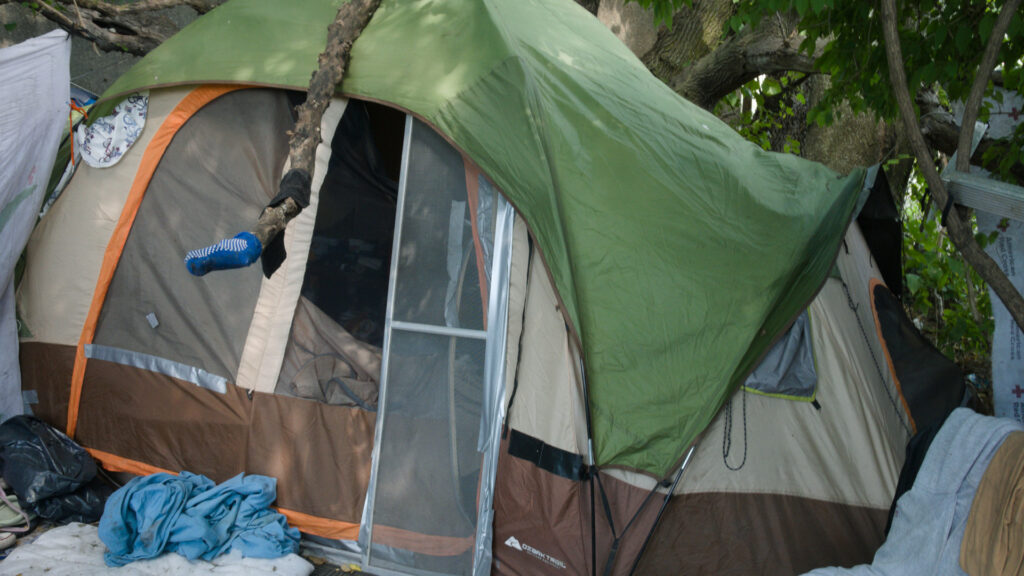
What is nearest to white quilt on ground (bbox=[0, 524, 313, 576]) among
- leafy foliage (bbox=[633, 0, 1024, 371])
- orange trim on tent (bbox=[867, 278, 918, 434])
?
orange trim on tent (bbox=[867, 278, 918, 434])

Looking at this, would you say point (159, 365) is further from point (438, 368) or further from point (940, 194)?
point (940, 194)

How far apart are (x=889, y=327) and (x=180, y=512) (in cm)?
317

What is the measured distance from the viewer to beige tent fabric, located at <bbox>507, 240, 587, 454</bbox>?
2906 mm

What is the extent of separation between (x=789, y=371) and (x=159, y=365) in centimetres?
283

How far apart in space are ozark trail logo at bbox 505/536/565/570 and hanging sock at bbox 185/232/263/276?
4.99 feet

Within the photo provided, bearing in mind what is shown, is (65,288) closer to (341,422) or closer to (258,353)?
(258,353)

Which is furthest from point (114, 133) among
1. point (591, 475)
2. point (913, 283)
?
point (913, 283)

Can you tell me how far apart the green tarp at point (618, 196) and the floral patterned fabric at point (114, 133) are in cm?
35

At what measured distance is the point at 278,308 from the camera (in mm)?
3359

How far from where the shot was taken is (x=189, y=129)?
3.56 meters

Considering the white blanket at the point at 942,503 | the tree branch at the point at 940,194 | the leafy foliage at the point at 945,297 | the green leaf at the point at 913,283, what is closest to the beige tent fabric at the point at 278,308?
the tree branch at the point at 940,194

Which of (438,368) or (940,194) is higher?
(940,194)

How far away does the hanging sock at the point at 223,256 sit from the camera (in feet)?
8.43

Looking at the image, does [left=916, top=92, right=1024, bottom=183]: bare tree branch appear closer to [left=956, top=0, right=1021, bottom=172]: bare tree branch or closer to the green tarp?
the green tarp
